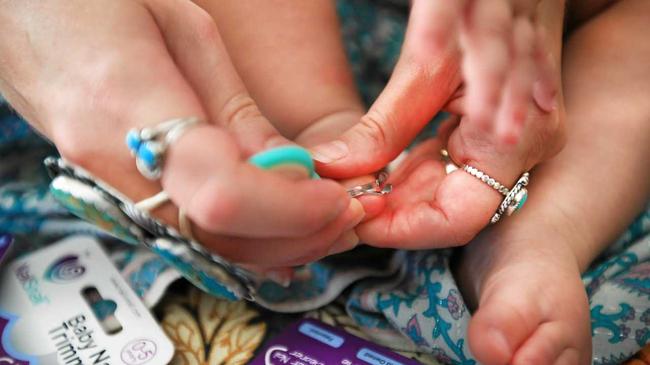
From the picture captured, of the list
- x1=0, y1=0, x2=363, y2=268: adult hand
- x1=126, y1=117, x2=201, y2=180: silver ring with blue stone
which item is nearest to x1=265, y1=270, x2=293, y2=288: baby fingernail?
x1=0, y1=0, x2=363, y2=268: adult hand

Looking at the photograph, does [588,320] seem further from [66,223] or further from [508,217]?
[66,223]

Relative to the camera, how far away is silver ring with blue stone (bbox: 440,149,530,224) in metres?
0.62

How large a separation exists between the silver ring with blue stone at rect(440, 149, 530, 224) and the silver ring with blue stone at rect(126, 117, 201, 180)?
0.25 m

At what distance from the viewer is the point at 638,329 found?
0.62 m

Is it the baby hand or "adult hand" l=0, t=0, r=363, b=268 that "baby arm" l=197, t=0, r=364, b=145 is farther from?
the baby hand

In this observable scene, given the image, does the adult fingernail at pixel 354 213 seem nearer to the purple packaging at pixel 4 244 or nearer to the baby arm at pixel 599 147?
the baby arm at pixel 599 147

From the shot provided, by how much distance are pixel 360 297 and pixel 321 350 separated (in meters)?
0.07

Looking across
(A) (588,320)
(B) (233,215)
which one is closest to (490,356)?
(A) (588,320)

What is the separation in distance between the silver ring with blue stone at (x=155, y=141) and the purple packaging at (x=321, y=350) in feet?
0.70

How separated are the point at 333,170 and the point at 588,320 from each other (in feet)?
0.80

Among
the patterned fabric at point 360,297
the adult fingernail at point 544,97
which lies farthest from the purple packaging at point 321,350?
the adult fingernail at point 544,97

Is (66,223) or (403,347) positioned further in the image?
(66,223)

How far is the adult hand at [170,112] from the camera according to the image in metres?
0.49

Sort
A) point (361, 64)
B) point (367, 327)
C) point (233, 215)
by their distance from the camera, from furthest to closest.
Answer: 1. point (361, 64)
2. point (367, 327)
3. point (233, 215)
